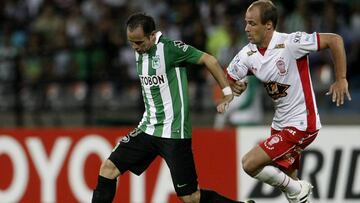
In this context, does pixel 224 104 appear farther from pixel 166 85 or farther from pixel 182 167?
pixel 182 167

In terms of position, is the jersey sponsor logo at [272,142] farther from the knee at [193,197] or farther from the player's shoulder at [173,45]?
the player's shoulder at [173,45]

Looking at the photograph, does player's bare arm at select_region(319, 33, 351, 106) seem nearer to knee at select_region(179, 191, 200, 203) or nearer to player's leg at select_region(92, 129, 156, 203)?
knee at select_region(179, 191, 200, 203)

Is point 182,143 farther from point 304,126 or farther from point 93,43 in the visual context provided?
point 93,43

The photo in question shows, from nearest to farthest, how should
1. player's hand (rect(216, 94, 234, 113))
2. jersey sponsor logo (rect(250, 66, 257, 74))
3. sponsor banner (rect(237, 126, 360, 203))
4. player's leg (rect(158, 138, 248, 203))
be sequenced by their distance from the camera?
1. player's hand (rect(216, 94, 234, 113))
2. jersey sponsor logo (rect(250, 66, 257, 74))
3. player's leg (rect(158, 138, 248, 203))
4. sponsor banner (rect(237, 126, 360, 203))

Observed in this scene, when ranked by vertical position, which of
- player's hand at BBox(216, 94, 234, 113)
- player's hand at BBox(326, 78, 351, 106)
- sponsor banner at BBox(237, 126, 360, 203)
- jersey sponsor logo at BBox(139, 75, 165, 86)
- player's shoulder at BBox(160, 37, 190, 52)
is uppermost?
player's shoulder at BBox(160, 37, 190, 52)

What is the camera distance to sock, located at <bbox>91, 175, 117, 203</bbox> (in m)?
9.62

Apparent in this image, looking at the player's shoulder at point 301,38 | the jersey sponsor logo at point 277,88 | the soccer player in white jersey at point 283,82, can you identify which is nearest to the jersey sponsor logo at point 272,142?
the soccer player in white jersey at point 283,82

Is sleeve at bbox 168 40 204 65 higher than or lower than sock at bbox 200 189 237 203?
higher

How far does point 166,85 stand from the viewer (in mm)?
9453

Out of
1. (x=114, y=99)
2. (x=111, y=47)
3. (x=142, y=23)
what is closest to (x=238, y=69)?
(x=142, y=23)

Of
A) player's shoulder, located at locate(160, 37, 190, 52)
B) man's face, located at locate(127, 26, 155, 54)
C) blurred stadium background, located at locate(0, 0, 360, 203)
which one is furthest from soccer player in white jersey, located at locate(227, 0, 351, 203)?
blurred stadium background, located at locate(0, 0, 360, 203)

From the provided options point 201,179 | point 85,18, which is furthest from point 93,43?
point 201,179

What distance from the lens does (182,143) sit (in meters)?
9.52

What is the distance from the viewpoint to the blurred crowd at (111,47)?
50.5ft
